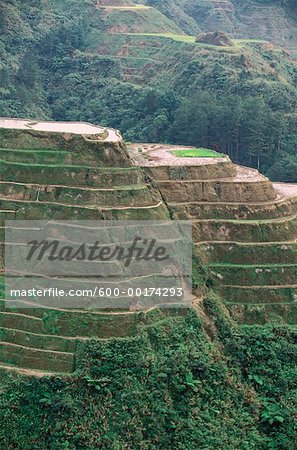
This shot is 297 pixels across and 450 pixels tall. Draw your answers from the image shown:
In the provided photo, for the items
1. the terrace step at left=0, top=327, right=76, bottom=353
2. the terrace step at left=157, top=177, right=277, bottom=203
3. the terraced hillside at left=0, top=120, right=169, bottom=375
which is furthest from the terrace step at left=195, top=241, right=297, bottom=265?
the terrace step at left=0, top=327, right=76, bottom=353

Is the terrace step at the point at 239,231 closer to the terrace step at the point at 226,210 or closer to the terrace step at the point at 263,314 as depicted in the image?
the terrace step at the point at 226,210

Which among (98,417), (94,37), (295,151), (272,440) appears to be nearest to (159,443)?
(98,417)

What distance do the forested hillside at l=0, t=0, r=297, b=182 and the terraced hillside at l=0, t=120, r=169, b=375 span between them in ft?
65.9

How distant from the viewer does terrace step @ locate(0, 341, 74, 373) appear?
77.7ft

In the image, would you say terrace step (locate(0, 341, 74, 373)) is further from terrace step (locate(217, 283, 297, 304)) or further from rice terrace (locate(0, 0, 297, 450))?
terrace step (locate(217, 283, 297, 304))

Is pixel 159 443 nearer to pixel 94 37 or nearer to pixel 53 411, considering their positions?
pixel 53 411

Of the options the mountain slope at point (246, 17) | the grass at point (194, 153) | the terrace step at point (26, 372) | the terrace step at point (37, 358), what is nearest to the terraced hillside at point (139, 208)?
the terrace step at point (37, 358)

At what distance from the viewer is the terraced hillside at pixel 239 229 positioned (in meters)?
27.9

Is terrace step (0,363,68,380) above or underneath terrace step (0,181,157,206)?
underneath

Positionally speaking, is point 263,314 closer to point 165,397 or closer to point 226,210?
point 226,210

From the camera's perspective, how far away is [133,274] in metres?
26.0

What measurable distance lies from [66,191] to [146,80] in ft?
116

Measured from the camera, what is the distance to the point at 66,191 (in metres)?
27.3

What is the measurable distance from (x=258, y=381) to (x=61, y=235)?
8400mm
